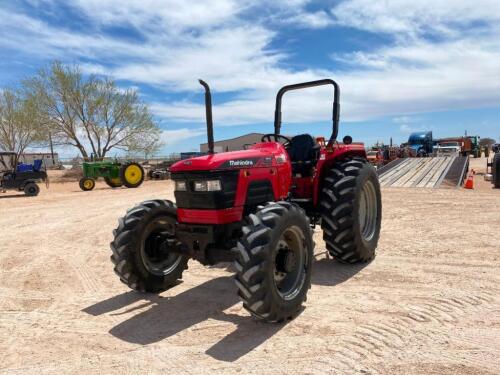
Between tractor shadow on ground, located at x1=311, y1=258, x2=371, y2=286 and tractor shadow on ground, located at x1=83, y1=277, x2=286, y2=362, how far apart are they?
3.40 feet

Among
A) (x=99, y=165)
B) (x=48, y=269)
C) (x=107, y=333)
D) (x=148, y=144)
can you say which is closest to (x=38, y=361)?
(x=107, y=333)

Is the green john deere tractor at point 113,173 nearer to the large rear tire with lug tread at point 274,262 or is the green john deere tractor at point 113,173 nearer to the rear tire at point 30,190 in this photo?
the rear tire at point 30,190

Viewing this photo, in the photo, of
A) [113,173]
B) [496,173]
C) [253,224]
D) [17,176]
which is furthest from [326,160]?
[113,173]

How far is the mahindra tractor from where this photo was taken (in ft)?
11.5

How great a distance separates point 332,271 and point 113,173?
17431mm

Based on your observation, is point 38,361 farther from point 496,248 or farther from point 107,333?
point 496,248

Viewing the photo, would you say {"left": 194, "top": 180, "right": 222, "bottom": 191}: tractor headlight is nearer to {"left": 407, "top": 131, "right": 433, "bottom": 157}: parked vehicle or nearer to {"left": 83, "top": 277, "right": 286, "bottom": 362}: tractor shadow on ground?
{"left": 83, "top": 277, "right": 286, "bottom": 362}: tractor shadow on ground

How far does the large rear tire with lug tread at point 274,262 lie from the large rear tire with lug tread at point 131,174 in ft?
56.6

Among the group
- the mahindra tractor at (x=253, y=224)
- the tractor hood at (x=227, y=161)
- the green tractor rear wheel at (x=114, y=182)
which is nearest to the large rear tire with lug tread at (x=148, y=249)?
the mahindra tractor at (x=253, y=224)

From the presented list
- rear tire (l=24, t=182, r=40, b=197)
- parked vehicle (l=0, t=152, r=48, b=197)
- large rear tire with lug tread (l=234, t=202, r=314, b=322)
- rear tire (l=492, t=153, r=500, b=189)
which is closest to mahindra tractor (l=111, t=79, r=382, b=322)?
large rear tire with lug tread (l=234, t=202, r=314, b=322)

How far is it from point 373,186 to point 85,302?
4.05 m

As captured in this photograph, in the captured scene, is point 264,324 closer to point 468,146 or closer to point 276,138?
point 276,138

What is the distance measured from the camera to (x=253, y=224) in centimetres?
357

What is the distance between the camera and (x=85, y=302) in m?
4.53
